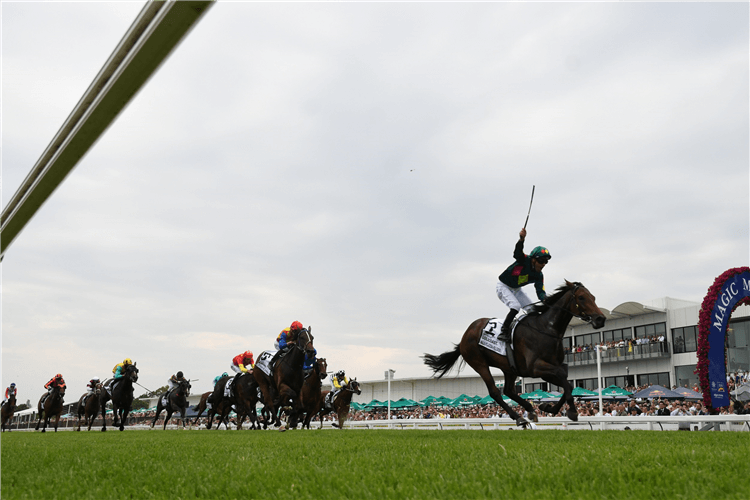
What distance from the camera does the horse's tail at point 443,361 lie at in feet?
41.5

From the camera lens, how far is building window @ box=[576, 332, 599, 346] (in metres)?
49.4

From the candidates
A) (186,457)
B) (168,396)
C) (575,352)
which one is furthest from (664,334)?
(186,457)

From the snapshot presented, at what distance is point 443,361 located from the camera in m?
12.8

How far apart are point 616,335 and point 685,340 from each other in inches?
246

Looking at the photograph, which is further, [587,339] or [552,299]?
[587,339]

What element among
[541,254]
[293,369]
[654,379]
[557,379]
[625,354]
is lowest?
[654,379]

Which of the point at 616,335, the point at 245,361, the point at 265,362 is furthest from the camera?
the point at 616,335

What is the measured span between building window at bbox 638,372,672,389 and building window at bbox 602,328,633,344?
10.6 ft

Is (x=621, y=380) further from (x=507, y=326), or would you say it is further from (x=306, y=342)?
(x=507, y=326)

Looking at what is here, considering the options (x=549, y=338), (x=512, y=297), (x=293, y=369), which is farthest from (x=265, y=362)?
(x=549, y=338)

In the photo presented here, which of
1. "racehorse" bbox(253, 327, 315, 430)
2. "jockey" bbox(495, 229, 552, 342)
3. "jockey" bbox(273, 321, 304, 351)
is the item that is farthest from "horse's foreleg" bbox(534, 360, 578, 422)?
"jockey" bbox(273, 321, 304, 351)

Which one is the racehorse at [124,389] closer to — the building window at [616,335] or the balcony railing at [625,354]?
the balcony railing at [625,354]

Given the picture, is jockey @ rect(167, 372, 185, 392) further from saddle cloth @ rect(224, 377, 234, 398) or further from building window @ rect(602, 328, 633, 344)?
building window @ rect(602, 328, 633, 344)

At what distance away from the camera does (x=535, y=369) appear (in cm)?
927
